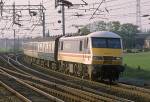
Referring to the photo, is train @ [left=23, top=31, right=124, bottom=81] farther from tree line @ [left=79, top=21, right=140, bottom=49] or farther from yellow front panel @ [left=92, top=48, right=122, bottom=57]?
tree line @ [left=79, top=21, right=140, bottom=49]

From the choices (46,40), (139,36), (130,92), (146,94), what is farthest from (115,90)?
(139,36)

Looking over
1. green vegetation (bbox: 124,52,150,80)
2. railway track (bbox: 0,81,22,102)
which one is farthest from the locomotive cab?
railway track (bbox: 0,81,22,102)

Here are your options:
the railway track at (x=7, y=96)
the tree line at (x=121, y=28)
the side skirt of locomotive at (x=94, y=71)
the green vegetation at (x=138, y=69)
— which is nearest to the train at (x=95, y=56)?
the side skirt of locomotive at (x=94, y=71)

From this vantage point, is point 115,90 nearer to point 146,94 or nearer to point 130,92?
point 130,92

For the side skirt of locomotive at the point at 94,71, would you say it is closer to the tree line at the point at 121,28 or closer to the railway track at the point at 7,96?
the railway track at the point at 7,96

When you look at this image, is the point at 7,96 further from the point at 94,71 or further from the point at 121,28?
the point at 121,28

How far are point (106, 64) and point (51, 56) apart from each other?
16.1 meters

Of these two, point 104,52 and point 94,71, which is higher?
point 104,52

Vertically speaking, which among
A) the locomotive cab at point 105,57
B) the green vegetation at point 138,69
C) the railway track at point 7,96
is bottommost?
the green vegetation at point 138,69

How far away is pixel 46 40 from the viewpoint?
1821 inches

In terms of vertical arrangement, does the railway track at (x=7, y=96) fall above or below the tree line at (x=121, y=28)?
below

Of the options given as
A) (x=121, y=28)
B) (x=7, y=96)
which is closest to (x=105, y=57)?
(x=7, y=96)

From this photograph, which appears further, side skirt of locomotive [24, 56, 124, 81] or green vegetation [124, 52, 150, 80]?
green vegetation [124, 52, 150, 80]

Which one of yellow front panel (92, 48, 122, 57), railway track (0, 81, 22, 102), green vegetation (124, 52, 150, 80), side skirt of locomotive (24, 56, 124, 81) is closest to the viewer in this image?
railway track (0, 81, 22, 102)
